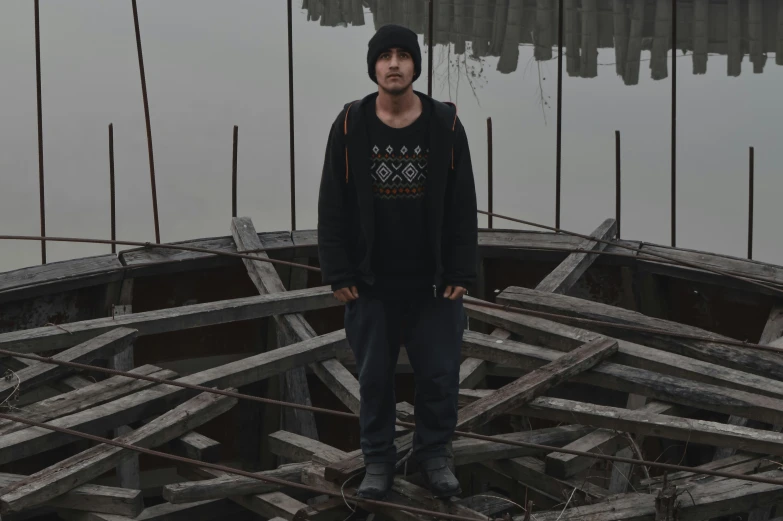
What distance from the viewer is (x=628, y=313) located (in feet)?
21.1

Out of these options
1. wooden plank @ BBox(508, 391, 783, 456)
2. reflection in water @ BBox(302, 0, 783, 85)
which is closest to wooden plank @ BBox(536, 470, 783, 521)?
wooden plank @ BBox(508, 391, 783, 456)

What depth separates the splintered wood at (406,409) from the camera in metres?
4.78

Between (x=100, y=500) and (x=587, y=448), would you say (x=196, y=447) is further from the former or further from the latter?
(x=587, y=448)

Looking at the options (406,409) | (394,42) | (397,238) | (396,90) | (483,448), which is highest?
(394,42)

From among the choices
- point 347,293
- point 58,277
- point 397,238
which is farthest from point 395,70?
point 58,277

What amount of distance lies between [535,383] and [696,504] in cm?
106

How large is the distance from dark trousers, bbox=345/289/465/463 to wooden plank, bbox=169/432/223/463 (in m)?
0.95

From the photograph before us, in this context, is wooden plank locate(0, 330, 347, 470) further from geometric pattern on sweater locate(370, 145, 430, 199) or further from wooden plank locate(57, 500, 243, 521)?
geometric pattern on sweater locate(370, 145, 430, 199)

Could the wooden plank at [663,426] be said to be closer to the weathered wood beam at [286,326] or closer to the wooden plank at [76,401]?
the weathered wood beam at [286,326]

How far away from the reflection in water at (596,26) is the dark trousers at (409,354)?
12.5 metres

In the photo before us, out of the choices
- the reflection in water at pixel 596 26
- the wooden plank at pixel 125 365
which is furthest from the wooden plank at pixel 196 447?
the reflection in water at pixel 596 26

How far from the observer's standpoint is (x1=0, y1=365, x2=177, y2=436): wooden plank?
5281mm

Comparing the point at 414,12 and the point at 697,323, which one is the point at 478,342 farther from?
the point at 414,12

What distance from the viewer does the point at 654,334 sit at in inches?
242
